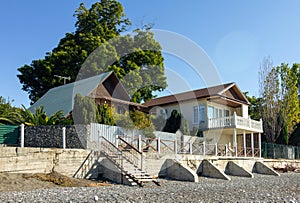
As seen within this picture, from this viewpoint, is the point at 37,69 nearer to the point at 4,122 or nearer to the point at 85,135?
the point at 4,122

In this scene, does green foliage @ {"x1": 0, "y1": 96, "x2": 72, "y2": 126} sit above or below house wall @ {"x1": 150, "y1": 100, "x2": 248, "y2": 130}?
below

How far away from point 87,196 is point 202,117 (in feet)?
64.0

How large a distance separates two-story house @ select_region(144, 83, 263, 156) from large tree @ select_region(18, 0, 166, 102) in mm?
4444

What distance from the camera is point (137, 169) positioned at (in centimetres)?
1570

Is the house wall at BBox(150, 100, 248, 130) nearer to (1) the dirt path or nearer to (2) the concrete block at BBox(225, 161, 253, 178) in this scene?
(2) the concrete block at BBox(225, 161, 253, 178)

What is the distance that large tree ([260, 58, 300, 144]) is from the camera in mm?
38188

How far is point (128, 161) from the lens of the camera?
51.5 feet

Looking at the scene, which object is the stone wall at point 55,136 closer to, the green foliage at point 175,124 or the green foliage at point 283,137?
the green foliage at point 175,124

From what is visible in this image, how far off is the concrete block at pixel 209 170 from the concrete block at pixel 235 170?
2904 millimetres

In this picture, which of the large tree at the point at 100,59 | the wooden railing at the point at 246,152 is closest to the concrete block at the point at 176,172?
the wooden railing at the point at 246,152

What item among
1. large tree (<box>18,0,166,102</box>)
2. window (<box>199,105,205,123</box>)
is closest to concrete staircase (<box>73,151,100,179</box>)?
window (<box>199,105,205,123</box>)

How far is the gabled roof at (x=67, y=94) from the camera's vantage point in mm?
24078

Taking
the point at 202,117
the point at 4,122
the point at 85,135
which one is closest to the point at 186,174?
the point at 85,135

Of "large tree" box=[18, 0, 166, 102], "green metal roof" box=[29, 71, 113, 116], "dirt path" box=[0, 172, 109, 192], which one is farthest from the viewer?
"large tree" box=[18, 0, 166, 102]
